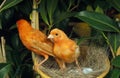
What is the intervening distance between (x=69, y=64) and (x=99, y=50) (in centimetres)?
16

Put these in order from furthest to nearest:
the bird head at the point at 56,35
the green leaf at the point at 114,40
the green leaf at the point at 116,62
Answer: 1. the green leaf at the point at 114,40
2. the green leaf at the point at 116,62
3. the bird head at the point at 56,35

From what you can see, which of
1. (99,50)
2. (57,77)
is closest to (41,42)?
(57,77)

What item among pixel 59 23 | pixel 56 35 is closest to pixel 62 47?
pixel 56 35

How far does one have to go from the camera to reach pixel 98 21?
61.7 inches

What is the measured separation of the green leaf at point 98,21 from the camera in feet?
5.05

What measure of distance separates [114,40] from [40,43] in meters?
0.35

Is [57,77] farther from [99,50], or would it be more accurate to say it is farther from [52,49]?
[99,50]

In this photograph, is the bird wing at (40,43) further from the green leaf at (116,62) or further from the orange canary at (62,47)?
the green leaf at (116,62)

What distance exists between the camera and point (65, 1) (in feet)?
5.87

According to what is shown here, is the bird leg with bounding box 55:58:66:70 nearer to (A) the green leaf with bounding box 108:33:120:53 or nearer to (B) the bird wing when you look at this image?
(B) the bird wing

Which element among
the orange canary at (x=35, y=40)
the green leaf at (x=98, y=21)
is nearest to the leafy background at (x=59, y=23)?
the green leaf at (x=98, y=21)

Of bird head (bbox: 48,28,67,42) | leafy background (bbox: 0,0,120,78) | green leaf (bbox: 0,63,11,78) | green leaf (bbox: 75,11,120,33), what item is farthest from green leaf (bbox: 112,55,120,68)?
green leaf (bbox: 0,63,11,78)

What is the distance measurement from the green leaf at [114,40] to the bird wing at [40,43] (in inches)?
11.5

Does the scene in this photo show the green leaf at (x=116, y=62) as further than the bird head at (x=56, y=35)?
Yes
